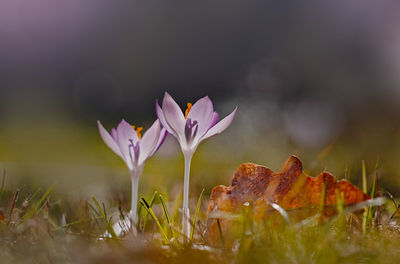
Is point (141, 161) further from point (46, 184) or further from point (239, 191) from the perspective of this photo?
point (46, 184)

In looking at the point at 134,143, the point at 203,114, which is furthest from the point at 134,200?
the point at 203,114

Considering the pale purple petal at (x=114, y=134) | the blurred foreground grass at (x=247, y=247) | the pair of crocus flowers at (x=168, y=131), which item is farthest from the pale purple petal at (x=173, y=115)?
the blurred foreground grass at (x=247, y=247)

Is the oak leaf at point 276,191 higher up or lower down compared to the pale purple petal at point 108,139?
lower down

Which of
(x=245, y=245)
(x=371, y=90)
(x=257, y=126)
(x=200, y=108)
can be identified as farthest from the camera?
(x=371, y=90)

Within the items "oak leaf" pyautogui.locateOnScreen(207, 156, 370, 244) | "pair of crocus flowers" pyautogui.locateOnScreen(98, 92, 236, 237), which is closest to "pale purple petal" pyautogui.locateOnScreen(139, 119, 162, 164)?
"pair of crocus flowers" pyautogui.locateOnScreen(98, 92, 236, 237)

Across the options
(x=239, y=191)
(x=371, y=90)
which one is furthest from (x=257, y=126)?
(x=371, y=90)

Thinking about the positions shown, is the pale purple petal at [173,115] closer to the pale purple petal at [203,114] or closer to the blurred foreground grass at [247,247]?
the pale purple petal at [203,114]

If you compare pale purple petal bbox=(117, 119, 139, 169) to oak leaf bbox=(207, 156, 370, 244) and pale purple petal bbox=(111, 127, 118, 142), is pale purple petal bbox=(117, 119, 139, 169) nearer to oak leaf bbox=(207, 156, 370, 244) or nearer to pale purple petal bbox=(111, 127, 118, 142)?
pale purple petal bbox=(111, 127, 118, 142)

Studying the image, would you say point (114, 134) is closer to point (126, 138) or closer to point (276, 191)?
point (126, 138)
